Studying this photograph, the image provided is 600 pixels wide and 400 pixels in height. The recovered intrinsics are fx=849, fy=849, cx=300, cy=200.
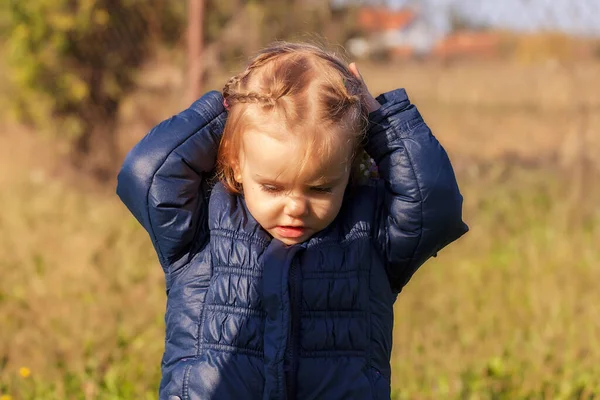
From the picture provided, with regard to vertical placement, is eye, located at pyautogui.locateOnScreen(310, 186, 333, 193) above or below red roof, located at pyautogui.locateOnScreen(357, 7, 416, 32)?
above

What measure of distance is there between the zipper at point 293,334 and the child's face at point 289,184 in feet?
0.28

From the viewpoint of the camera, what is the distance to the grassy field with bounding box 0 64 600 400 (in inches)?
131

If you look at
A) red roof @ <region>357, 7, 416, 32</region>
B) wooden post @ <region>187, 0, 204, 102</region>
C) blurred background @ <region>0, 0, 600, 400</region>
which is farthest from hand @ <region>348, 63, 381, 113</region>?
red roof @ <region>357, 7, 416, 32</region>

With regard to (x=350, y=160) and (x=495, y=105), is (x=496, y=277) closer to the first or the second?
(x=350, y=160)

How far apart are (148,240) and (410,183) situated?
3468 mm

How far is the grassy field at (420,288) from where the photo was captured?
3330 mm

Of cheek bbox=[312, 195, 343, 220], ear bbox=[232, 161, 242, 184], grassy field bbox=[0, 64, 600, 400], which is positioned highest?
ear bbox=[232, 161, 242, 184]

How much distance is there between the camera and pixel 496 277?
182 inches

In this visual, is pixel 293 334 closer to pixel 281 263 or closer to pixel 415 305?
pixel 281 263

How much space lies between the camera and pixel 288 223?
185 cm

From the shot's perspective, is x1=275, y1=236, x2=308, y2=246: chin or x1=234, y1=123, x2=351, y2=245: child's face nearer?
x1=234, y1=123, x2=351, y2=245: child's face

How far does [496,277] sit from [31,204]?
311cm

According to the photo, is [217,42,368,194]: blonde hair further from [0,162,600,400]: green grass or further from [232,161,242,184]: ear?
[0,162,600,400]: green grass

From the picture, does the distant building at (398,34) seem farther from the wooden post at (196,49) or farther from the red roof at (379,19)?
the wooden post at (196,49)
